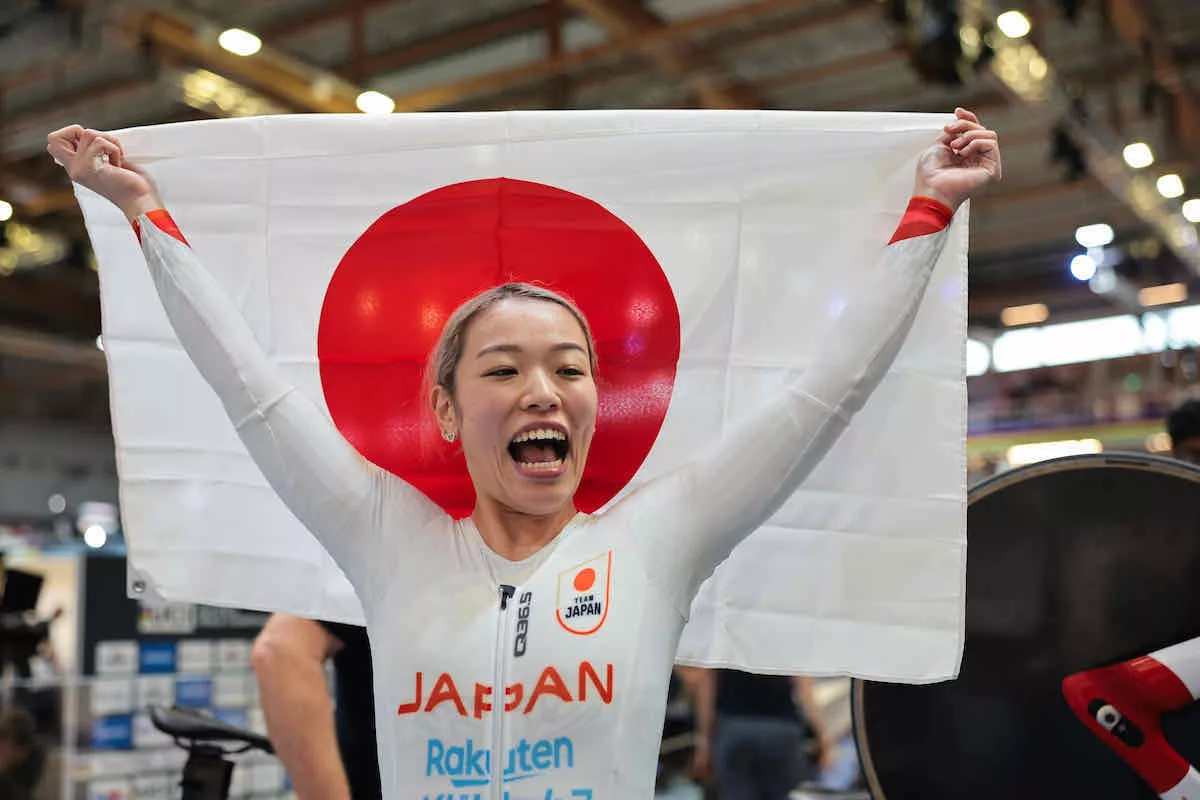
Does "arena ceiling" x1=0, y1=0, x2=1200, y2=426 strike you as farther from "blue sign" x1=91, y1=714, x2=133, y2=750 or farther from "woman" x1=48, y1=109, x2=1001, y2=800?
"woman" x1=48, y1=109, x2=1001, y2=800

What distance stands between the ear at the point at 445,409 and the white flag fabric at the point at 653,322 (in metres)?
0.19

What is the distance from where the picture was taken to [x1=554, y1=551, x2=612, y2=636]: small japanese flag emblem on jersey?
5.01ft

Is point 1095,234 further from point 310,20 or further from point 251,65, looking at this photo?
point 251,65

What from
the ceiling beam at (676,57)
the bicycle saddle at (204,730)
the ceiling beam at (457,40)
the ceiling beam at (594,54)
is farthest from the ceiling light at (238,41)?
the bicycle saddle at (204,730)

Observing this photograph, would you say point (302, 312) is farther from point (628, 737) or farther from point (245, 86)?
point (245, 86)

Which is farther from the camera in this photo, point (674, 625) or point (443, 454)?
A: point (443, 454)

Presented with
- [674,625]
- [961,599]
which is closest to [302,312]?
[674,625]

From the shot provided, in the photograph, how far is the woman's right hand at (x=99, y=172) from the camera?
71.6 inches

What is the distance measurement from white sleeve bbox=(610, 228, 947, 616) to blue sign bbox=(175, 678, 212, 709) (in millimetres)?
4787

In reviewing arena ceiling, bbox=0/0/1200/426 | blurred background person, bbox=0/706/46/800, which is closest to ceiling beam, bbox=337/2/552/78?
arena ceiling, bbox=0/0/1200/426

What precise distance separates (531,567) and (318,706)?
35.3 inches

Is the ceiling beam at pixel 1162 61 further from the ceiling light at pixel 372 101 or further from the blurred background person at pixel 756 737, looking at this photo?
the blurred background person at pixel 756 737

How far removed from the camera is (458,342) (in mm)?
1671

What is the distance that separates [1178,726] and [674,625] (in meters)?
0.87
